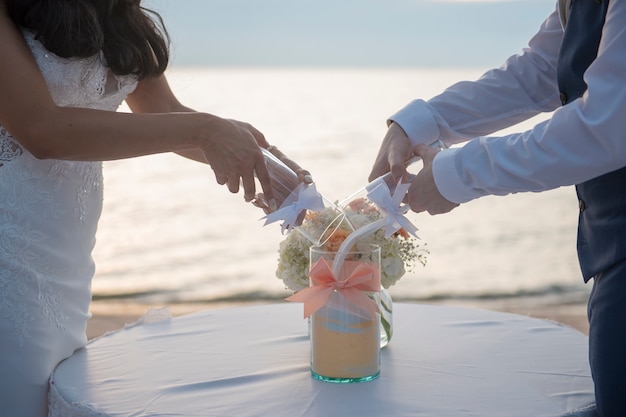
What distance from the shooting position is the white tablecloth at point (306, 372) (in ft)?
5.17

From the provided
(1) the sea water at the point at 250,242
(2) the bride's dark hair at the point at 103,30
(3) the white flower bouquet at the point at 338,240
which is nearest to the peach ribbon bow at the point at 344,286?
(3) the white flower bouquet at the point at 338,240

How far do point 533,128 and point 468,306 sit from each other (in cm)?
500

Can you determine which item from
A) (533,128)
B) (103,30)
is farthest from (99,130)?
(533,128)

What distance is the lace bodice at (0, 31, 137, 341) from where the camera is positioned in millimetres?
Answer: 1919

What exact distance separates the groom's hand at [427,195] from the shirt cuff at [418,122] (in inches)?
8.1

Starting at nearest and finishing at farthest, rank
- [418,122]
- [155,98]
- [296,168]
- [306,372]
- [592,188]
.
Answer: [592,188]
[306,372]
[296,168]
[418,122]
[155,98]

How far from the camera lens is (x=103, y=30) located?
7.03ft

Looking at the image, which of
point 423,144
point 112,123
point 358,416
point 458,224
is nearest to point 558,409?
point 358,416

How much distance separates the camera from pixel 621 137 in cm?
152

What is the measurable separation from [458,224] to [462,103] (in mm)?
7807

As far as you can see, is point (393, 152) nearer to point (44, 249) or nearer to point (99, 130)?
point (99, 130)

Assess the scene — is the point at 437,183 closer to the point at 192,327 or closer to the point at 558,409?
the point at 558,409

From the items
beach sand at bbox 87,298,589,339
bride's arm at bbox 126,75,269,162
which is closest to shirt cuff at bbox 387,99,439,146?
bride's arm at bbox 126,75,269,162

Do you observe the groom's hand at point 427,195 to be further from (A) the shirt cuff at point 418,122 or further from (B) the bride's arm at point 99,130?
(B) the bride's arm at point 99,130
